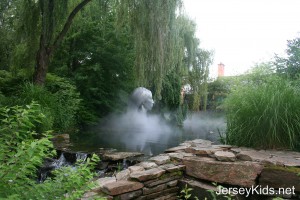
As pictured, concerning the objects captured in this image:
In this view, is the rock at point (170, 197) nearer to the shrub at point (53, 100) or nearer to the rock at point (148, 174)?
the rock at point (148, 174)

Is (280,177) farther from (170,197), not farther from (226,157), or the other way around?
(170,197)

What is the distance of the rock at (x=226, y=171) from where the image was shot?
258 centimetres

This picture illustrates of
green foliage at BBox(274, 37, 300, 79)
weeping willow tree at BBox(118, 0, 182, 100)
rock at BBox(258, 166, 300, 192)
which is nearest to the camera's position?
rock at BBox(258, 166, 300, 192)

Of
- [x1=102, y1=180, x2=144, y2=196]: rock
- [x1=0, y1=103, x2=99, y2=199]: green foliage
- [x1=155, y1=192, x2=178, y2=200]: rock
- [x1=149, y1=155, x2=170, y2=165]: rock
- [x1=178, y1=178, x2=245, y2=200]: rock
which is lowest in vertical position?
[x1=155, y1=192, x2=178, y2=200]: rock

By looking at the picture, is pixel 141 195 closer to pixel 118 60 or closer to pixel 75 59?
pixel 118 60

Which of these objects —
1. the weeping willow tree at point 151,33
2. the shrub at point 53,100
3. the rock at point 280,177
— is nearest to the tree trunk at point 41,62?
the shrub at point 53,100

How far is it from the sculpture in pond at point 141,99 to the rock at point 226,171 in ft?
28.7

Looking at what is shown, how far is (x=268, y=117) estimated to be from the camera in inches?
126

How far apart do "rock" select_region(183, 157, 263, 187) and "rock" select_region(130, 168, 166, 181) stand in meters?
0.38

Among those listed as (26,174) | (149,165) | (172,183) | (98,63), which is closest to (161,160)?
(149,165)

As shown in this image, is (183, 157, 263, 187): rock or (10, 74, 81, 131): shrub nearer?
(183, 157, 263, 187): rock

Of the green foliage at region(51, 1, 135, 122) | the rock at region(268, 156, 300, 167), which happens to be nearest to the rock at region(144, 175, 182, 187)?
the rock at region(268, 156, 300, 167)

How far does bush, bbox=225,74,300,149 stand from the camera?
3184 millimetres

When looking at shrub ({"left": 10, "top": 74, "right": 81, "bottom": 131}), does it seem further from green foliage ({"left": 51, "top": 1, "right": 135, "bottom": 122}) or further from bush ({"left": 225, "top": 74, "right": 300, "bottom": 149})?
bush ({"left": 225, "top": 74, "right": 300, "bottom": 149})
